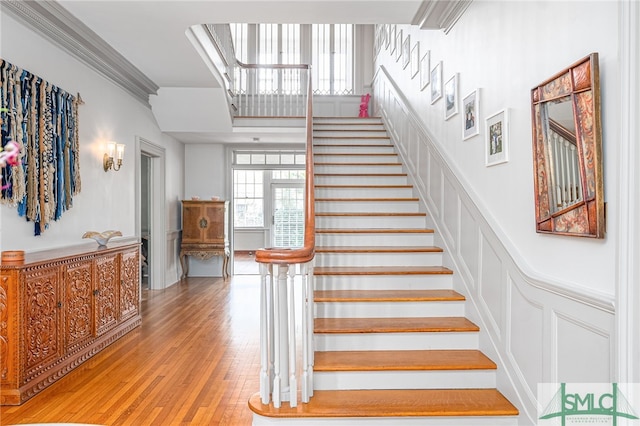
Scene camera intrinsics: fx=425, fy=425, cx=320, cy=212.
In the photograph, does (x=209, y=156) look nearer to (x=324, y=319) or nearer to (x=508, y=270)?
(x=324, y=319)

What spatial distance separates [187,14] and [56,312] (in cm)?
259

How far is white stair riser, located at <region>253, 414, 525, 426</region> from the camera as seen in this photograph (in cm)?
235

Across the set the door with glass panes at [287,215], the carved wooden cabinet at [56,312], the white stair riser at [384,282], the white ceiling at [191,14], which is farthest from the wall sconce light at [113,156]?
the door with glass panes at [287,215]

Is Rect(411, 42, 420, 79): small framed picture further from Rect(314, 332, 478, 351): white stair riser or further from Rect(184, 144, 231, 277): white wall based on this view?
Rect(184, 144, 231, 277): white wall

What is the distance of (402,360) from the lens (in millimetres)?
2695

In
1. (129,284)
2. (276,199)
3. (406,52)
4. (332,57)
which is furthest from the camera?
(276,199)

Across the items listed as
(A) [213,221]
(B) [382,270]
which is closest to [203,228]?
(A) [213,221]

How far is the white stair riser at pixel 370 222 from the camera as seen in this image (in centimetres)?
421

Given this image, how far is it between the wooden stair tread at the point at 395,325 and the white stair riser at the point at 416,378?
12.1 inches

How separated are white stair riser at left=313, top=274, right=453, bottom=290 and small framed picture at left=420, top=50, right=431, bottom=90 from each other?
6.69ft

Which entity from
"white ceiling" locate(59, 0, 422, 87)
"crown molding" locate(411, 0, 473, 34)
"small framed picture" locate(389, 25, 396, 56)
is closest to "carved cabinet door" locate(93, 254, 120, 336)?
"white ceiling" locate(59, 0, 422, 87)

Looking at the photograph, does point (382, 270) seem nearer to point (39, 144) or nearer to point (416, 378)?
point (416, 378)

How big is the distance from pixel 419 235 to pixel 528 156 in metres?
1.81

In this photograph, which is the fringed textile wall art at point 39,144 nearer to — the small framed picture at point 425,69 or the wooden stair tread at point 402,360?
the wooden stair tread at point 402,360
